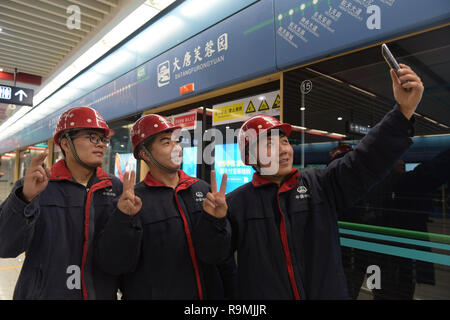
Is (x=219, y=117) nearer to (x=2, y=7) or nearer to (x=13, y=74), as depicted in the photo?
(x=2, y=7)

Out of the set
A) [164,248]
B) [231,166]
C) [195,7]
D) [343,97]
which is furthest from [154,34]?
[164,248]

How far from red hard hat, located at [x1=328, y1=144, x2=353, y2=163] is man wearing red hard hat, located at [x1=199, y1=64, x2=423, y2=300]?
0.66 meters

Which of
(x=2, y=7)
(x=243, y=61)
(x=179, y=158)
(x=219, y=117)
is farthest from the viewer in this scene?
(x=2, y=7)

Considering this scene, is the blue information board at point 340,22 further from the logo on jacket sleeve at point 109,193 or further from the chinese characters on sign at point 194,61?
the logo on jacket sleeve at point 109,193

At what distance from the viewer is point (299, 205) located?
120 cm

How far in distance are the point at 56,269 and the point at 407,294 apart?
6.28ft

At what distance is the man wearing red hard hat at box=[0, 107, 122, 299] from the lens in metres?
1.16

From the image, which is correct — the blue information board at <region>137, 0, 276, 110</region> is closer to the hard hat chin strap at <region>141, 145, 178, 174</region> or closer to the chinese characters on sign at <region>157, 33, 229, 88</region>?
the chinese characters on sign at <region>157, 33, 229, 88</region>

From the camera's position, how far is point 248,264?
1205 millimetres

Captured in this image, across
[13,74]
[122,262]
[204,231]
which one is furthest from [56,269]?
[13,74]

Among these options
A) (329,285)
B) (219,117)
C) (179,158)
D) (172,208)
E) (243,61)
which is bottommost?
(329,285)

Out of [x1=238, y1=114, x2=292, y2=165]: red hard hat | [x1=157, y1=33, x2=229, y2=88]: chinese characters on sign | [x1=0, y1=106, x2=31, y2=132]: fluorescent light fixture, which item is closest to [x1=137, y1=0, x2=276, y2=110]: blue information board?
[x1=157, y1=33, x2=229, y2=88]: chinese characters on sign

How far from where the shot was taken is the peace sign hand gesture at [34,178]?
1146mm

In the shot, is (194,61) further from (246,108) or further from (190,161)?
(190,161)
